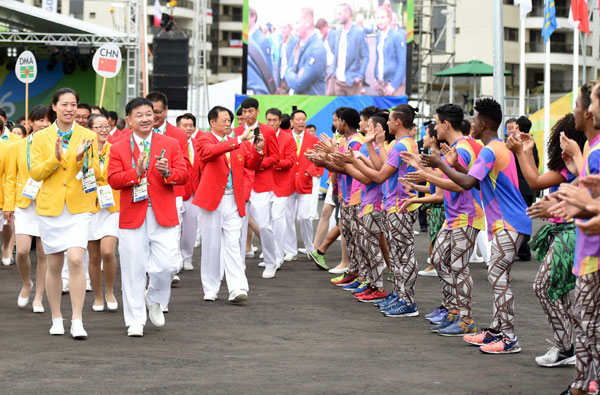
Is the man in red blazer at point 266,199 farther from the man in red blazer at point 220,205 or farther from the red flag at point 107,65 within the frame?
the red flag at point 107,65

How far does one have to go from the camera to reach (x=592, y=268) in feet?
19.8

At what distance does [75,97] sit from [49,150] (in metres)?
0.57

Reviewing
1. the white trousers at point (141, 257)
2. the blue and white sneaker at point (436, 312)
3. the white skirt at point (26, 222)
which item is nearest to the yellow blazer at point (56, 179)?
the white trousers at point (141, 257)

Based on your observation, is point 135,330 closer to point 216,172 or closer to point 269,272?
point 216,172

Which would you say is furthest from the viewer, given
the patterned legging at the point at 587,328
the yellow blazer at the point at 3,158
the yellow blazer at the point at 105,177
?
the yellow blazer at the point at 3,158

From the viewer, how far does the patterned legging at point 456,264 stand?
28.7ft

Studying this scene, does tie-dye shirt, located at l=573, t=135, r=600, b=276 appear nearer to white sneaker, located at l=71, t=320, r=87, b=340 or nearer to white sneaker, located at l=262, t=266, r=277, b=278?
white sneaker, located at l=71, t=320, r=87, b=340

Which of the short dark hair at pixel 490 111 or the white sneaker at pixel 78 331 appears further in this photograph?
the white sneaker at pixel 78 331

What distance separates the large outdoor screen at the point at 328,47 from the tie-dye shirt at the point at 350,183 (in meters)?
18.6

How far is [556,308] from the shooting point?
7.25 metres

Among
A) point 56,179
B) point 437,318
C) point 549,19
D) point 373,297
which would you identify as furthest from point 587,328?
point 549,19

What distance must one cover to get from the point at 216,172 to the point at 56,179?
263 centimetres

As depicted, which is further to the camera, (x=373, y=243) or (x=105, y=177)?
(x=373, y=243)

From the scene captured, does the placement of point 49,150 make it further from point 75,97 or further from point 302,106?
point 302,106
